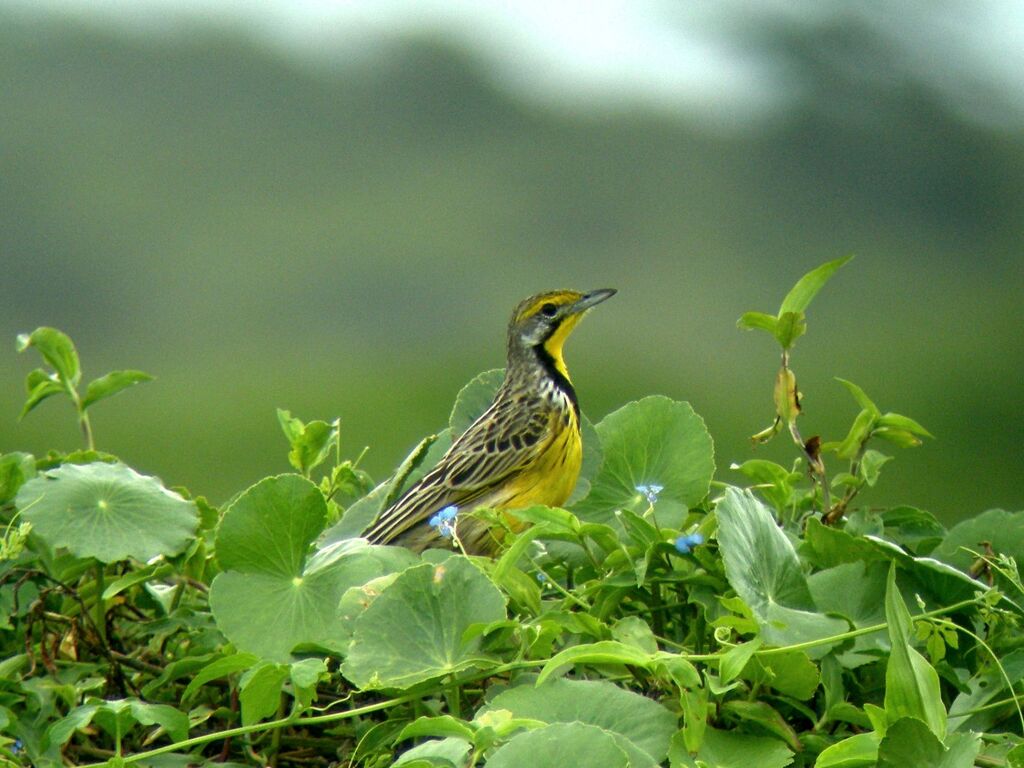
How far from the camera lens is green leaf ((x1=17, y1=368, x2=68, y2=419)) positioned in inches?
101

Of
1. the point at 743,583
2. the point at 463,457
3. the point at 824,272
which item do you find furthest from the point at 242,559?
the point at 463,457

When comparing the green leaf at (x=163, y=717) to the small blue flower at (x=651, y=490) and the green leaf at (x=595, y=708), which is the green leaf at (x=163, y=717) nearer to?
the green leaf at (x=595, y=708)

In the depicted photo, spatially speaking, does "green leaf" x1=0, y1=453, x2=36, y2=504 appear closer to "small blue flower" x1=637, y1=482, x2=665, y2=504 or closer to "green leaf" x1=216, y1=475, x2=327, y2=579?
"green leaf" x1=216, y1=475, x2=327, y2=579

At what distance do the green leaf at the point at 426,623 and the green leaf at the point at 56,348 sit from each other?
44.6 inches

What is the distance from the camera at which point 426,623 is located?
171cm

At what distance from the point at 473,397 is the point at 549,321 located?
1.46 metres

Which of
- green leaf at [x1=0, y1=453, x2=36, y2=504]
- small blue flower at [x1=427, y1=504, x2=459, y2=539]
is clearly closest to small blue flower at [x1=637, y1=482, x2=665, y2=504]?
small blue flower at [x1=427, y1=504, x2=459, y2=539]

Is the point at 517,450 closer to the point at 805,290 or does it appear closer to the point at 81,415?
the point at 81,415

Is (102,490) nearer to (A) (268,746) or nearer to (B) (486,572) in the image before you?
(A) (268,746)

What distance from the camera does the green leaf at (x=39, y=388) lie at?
101 inches

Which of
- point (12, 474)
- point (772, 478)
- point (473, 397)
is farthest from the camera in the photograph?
point (473, 397)

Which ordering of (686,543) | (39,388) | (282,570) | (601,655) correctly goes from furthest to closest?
(39,388), (282,570), (686,543), (601,655)

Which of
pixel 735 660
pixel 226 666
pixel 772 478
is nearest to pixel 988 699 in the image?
pixel 735 660

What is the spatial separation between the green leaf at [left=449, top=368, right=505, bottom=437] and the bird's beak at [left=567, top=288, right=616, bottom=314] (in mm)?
1343
